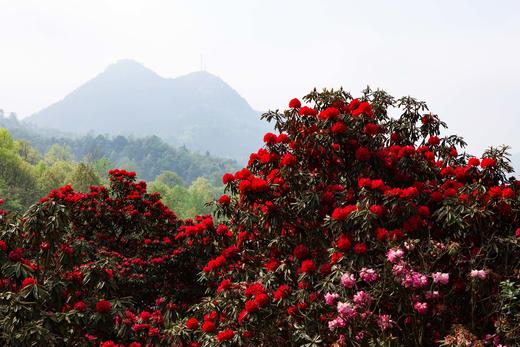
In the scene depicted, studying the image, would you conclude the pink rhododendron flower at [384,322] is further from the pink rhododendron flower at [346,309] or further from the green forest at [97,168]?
the green forest at [97,168]

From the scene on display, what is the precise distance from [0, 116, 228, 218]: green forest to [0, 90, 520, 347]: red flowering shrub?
975cm

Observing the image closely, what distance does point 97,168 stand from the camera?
233 feet

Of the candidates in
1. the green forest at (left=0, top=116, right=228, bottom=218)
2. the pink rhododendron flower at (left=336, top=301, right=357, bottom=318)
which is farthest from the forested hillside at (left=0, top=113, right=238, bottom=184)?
the pink rhododendron flower at (left=336, top=301, right=357, bottom=318)

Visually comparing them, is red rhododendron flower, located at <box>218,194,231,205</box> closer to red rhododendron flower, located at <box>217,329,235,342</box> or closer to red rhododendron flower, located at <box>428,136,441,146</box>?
red rhododendron flower, located at <box>217,329,235,342</box>

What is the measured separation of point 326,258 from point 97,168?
233ft

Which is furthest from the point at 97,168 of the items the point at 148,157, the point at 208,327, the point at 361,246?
the point at 148,157

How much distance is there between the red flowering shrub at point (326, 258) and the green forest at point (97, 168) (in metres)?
9.75

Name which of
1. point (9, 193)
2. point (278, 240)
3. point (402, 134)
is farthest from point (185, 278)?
point (9, 193)

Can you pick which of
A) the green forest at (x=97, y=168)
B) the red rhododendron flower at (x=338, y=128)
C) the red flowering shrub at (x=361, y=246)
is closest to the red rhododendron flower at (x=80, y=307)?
the red flowering shrub at (x=361, y=246)

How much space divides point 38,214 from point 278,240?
8.64ft

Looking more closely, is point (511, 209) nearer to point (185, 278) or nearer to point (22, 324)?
point (22, 324)

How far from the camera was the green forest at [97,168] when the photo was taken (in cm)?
3838

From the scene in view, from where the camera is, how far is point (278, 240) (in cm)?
514

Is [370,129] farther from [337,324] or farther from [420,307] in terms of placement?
[337,324]
